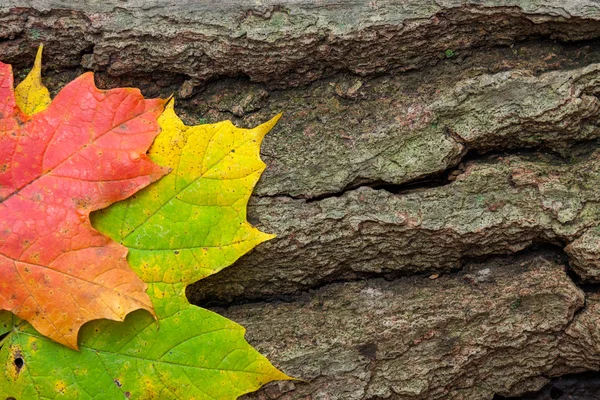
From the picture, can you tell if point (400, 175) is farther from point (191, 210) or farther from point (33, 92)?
point (33, 92)

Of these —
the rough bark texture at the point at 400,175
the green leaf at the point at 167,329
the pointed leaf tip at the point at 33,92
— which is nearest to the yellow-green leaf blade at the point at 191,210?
the green leaf at the point at 167,329

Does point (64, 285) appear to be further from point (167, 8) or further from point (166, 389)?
point (167, 8)

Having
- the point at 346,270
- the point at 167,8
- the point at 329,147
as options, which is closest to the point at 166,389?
the point at 346,270

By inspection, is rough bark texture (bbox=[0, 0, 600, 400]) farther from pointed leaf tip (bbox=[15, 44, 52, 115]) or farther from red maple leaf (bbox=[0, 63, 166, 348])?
red maple leaf (bbox=[0, 63, 166, 348])

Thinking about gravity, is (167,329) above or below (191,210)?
below

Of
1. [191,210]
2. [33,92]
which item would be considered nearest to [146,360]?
[191,210]

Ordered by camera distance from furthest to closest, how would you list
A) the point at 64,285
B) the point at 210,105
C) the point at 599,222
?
the point at 210,105
the point at 599,222
the point at 64,285
